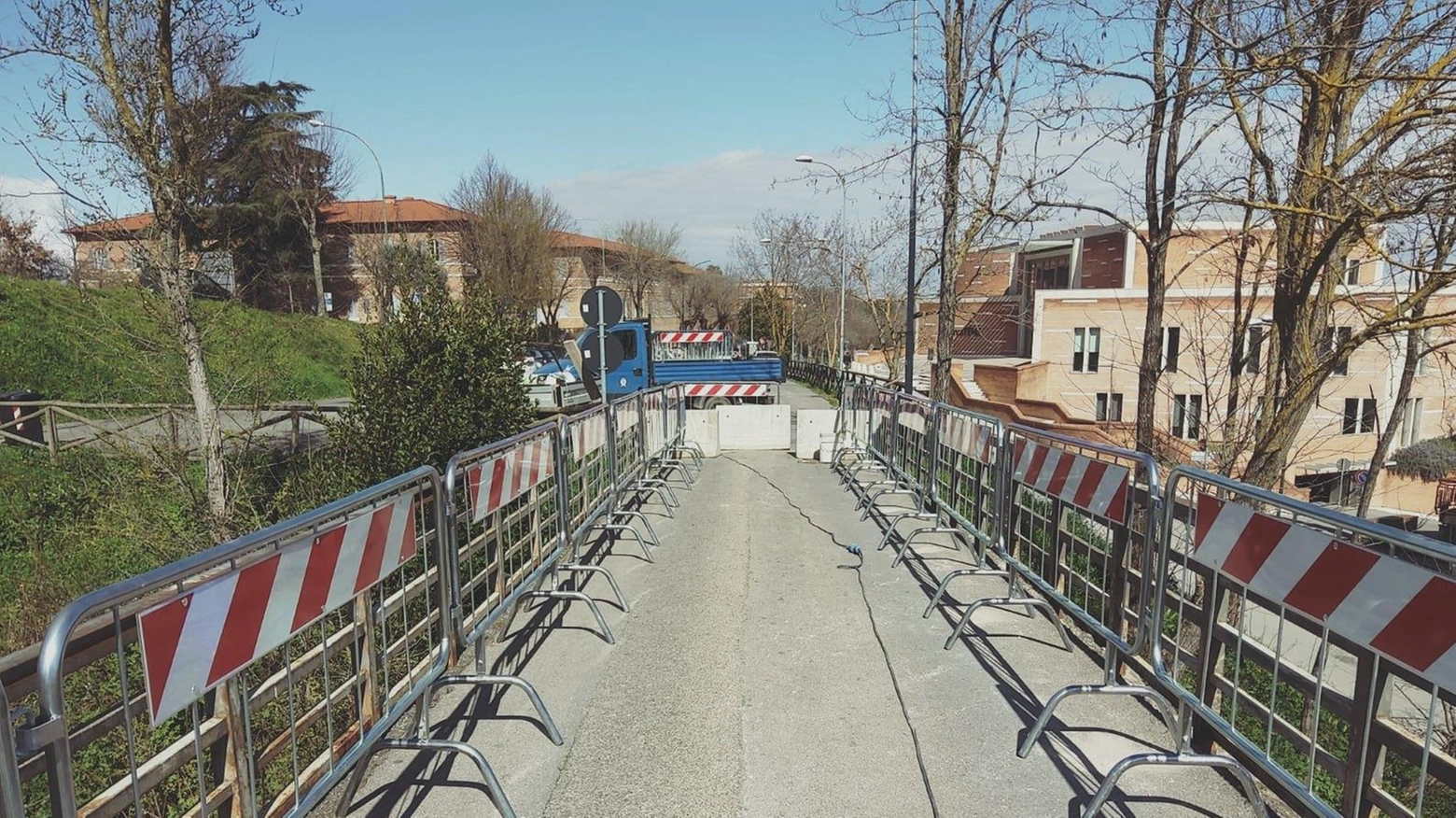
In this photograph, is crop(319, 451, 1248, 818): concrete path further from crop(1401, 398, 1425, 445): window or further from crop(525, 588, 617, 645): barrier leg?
crop(1401, 398, 1425, 445): window

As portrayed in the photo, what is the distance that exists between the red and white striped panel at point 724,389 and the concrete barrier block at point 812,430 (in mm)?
3258

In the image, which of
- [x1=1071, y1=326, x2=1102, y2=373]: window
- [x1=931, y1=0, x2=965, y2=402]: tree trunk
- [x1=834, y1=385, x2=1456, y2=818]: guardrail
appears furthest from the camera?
[x1=1071, y1=326, x2=1102, y2=373]: window

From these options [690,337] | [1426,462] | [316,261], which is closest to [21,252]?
[316,261]

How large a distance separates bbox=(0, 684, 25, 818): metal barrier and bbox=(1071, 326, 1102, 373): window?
38.9m

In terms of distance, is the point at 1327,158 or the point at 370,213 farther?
the point at 370,213

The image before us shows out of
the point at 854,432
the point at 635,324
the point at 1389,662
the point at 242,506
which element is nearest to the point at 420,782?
the point at 1389,662

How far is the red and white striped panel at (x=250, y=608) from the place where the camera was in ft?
7.38

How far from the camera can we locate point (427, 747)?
141 inches

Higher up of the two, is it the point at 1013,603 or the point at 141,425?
the point at 141,425

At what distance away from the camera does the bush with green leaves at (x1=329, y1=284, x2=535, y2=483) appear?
8.60 meters

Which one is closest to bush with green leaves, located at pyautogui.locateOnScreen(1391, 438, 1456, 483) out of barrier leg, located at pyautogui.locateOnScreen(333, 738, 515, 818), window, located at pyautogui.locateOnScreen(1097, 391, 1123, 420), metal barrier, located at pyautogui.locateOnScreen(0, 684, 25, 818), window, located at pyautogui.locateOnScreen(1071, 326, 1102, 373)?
window, located at pyautogui.locateOnScreen(1097, 391, 1123, 420)

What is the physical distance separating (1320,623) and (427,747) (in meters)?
3.52

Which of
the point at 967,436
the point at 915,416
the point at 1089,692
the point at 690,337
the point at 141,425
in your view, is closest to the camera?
the point at 1089,692

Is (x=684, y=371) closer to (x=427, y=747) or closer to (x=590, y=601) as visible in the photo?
(x=590, y=601)
